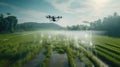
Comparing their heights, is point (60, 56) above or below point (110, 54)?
below

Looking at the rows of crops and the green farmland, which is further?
the green farmland

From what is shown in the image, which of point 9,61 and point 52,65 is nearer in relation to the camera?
point 52,65

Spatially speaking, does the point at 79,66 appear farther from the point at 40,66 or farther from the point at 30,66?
the point at 30,66

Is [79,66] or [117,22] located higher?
[117,22]

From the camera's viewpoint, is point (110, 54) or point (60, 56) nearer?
point (110, 54)

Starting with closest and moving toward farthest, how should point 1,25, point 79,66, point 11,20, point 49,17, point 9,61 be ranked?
point 79,66
point 9,61
point 49,17
point 1,25
point 11,20

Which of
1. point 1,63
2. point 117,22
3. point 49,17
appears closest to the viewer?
point 1,63

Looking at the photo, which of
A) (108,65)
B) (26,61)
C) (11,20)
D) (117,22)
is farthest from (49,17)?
(11,20)

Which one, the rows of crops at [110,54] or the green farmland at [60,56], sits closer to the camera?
the rows of crops at [110,54]

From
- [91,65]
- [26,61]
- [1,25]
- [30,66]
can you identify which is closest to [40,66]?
[30,66]
